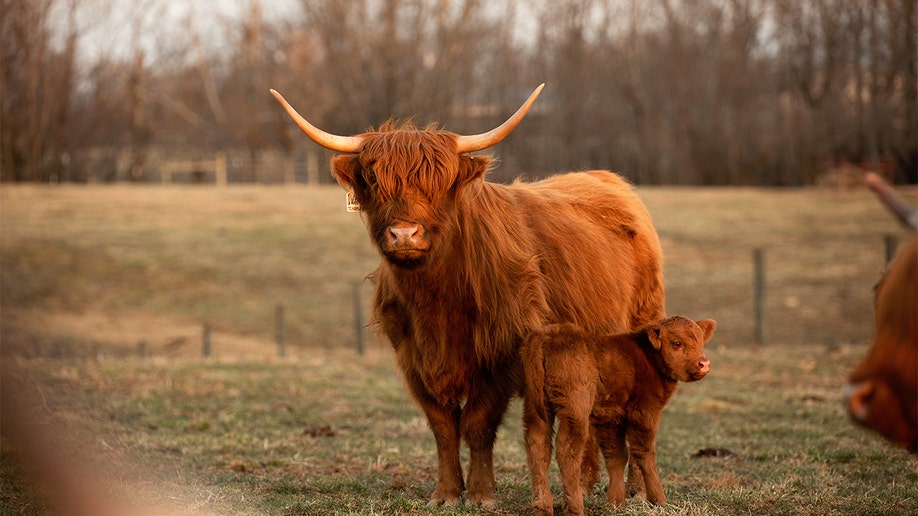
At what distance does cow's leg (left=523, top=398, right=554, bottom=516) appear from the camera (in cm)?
521

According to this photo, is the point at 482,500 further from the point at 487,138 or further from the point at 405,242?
the point at 487,138

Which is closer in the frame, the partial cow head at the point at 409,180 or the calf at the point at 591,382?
the calf at the point at 591,382

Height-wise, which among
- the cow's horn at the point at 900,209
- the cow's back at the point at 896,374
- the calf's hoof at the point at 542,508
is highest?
the cow's horn at the point at 900,209

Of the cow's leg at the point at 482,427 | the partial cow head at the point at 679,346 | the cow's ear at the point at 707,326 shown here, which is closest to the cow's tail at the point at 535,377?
the cow's leg at the point at 482,427

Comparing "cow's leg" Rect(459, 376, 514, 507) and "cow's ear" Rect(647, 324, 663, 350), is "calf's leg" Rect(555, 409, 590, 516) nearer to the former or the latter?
"cow's ear" Rect(647, 324, 663, 350)

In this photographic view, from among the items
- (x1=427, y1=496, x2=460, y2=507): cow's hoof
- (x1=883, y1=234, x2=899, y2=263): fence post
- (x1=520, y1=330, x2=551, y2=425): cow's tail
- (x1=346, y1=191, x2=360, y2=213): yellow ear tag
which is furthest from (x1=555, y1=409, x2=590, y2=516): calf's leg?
(x1=883, y1=234, x2=899, y2=263): fence post

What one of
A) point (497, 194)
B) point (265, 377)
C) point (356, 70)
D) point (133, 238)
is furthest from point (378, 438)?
point (356, 70)

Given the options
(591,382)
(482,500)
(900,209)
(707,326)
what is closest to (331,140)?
(591,382)

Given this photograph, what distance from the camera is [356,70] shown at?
37.4 m

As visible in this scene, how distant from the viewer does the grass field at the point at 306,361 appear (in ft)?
20.4

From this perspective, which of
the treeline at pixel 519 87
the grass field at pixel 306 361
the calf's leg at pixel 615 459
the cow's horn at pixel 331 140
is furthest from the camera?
the treeline at pixel 519 87

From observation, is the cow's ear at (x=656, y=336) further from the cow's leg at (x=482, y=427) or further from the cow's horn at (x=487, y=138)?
the cow's horn at (x=487, y=138)

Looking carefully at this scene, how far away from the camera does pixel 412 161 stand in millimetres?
5410

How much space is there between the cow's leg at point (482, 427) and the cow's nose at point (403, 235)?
3.43ft
